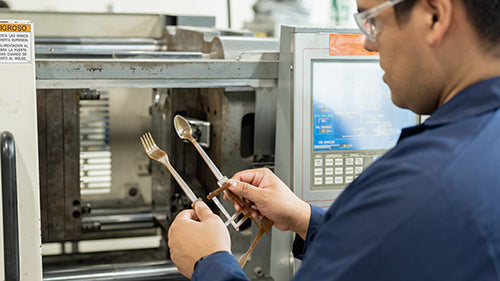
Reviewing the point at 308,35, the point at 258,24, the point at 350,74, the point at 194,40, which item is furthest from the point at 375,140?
the point at 258,24

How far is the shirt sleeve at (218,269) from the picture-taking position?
830mm

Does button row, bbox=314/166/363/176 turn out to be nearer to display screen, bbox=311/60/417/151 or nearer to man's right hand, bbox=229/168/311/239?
display screen, bbox=311/60/417/151

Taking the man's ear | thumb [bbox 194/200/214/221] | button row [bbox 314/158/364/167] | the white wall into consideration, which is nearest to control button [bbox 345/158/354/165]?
button row [bbox 314/158/364/167]

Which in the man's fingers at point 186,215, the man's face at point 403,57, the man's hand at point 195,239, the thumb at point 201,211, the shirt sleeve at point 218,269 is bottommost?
the shirt sleeve at point 218,269

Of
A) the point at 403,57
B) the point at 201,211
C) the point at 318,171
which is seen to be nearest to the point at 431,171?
the point at 403,57

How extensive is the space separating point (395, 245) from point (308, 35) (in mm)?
688

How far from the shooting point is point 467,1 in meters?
0.70

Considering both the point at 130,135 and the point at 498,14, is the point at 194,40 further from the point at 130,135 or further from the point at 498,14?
the point at 498,14

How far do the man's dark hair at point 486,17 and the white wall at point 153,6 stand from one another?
11.1ft

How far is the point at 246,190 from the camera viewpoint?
1117 millimetres

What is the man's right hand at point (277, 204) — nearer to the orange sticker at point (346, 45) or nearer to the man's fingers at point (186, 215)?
the man's fingers at point (186, 215)

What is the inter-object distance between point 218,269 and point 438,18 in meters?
0.44

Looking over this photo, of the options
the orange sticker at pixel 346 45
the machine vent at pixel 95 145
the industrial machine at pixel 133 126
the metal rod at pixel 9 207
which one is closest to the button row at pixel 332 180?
the industrial machine at pixel 133 126

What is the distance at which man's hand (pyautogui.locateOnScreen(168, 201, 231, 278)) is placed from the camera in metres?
0.92
